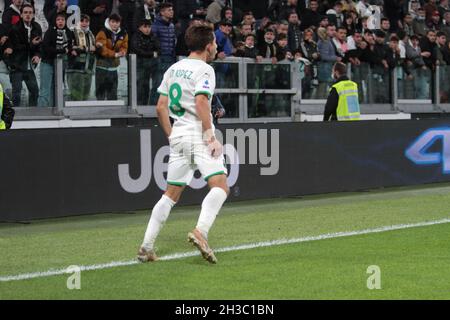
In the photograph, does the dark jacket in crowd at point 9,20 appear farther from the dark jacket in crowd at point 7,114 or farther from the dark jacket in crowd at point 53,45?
the dark jacket in crowd at point 7,114

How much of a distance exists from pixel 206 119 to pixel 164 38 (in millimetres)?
9649

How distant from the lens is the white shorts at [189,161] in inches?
378

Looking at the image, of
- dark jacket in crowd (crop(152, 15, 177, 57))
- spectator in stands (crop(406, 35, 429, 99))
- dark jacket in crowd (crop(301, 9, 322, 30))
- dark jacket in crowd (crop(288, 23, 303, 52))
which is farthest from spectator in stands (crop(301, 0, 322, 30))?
dark jacket in crowd (crop(152, 15, 177, 57))

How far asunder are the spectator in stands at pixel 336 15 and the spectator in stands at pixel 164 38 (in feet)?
17.6

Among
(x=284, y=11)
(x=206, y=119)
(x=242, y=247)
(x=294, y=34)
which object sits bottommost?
(x=242, y=247)

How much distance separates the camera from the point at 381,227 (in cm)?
1273

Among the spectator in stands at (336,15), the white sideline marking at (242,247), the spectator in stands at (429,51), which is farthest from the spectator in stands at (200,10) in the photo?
the white sideline marking at (242,247)

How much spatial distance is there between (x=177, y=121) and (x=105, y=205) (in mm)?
5087

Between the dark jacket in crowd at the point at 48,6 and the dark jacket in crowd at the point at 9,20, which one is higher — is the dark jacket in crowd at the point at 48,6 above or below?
above

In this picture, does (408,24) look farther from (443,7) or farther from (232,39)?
(232,39)

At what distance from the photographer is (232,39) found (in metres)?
20.5

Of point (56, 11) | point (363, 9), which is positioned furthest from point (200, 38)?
point (363, 9)

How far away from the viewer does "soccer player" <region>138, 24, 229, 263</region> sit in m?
9.50

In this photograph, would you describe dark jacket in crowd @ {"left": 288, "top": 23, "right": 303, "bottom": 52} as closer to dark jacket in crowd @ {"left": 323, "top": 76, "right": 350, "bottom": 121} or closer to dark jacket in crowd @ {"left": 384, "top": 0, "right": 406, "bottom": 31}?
dark jacket in crowd @ {"left": 323, "top": 76, "right": 350, "bottom": 121}
